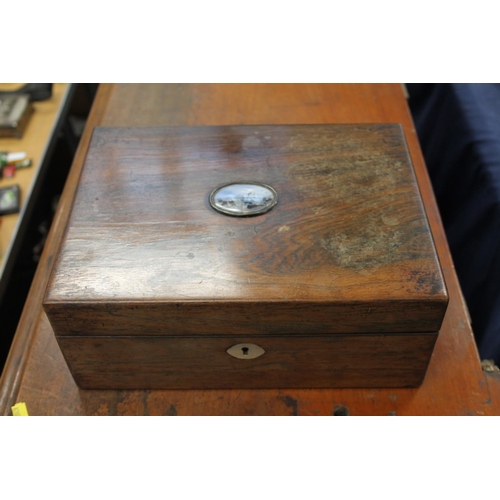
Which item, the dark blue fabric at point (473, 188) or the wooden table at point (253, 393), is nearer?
the wooden table at point (253, 393)

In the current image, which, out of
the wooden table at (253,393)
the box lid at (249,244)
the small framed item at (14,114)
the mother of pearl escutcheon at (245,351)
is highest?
the box lid at (249,244)

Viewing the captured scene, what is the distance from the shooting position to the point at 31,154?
1.43 metres

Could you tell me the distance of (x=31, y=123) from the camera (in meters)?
1.52

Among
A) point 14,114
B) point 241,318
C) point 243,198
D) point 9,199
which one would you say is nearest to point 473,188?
point 243,198

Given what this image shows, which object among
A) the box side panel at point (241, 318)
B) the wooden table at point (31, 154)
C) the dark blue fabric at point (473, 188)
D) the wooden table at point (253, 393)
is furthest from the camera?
the wooden table at point (31, 154)

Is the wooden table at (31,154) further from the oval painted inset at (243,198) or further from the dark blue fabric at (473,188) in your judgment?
the dark blue fabric at (473,188)

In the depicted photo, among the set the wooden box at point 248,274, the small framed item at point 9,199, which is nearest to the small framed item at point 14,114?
the small framed item at point 9,199

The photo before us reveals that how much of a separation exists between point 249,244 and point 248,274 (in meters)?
0.06

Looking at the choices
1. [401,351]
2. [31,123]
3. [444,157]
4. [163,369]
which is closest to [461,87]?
[444,157]

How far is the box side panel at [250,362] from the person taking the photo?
776 millimetres

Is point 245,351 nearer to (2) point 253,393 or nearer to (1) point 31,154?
(2) point 253,393

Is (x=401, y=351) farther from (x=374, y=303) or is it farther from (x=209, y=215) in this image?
(x=209, y=215)

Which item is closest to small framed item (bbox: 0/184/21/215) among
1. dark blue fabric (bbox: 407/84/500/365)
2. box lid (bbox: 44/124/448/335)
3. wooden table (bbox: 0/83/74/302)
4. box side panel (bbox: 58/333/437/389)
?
wooden table (bbox: 0/83/74/302)

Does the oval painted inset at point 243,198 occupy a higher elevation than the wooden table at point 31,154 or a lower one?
higher
